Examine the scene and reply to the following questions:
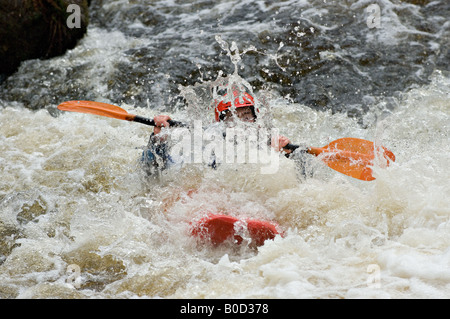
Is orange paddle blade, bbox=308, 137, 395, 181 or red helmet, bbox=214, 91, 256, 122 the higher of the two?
red helmet, bbox=214, 91, 256, 122

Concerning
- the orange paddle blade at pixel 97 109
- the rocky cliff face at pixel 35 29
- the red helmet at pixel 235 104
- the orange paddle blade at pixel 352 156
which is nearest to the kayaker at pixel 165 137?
the red helmet at pixel 235 104

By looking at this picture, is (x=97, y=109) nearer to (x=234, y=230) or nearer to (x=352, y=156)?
(x=234, y=230)

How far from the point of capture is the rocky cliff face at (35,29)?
6621mm

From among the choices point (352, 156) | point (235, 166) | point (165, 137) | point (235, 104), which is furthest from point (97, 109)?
point (352, 156)

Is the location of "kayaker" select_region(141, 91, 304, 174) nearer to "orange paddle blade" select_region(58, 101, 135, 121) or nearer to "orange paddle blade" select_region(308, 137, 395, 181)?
"orange paddle blade" select_region(308, 137, 395, 181)

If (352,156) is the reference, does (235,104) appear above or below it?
above

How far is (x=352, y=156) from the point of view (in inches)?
171

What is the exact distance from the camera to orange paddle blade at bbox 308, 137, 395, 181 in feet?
13.8

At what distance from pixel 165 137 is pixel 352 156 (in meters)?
1.64

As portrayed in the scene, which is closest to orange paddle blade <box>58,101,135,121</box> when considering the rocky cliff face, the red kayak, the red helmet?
the red helmet

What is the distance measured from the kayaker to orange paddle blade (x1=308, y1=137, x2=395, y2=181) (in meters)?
0.32

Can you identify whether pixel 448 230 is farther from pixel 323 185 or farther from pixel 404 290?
pixel 323 185

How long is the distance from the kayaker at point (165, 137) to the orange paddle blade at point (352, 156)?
0.32 meters

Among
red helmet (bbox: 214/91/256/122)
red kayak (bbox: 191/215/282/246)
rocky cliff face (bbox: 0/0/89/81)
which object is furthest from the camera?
rocky cliff face (bbox: 0/0/89/81)
